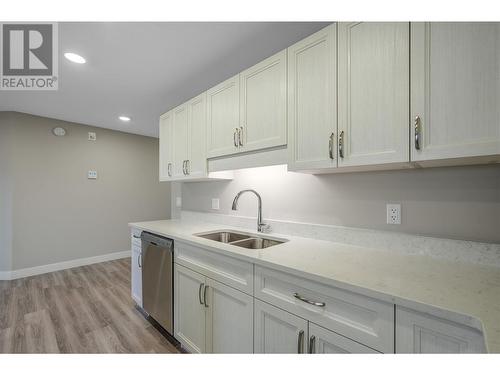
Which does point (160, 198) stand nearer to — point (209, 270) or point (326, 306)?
point (209, 270)

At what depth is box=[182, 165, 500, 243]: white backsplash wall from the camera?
106 cm

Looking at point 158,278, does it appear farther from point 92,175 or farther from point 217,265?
point 92,175

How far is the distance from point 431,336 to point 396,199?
0.77 meters

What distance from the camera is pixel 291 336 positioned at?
1042 millimetres

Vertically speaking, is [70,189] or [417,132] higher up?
[417,132]

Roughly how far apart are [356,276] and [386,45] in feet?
3.54

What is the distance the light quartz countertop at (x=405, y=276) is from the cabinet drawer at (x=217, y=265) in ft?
0.22

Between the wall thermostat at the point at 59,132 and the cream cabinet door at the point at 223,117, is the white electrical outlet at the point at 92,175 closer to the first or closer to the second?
the wall thermostat at the point at 59,132

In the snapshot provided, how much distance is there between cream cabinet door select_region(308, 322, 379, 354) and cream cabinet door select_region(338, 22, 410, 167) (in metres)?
0.80

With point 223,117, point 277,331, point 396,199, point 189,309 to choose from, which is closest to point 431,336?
point 277,331

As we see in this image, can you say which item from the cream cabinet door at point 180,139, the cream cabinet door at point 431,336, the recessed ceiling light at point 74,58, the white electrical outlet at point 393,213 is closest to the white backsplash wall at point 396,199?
the white electrical outlet at point 393,213

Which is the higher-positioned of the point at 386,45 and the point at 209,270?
the point at 386,45
